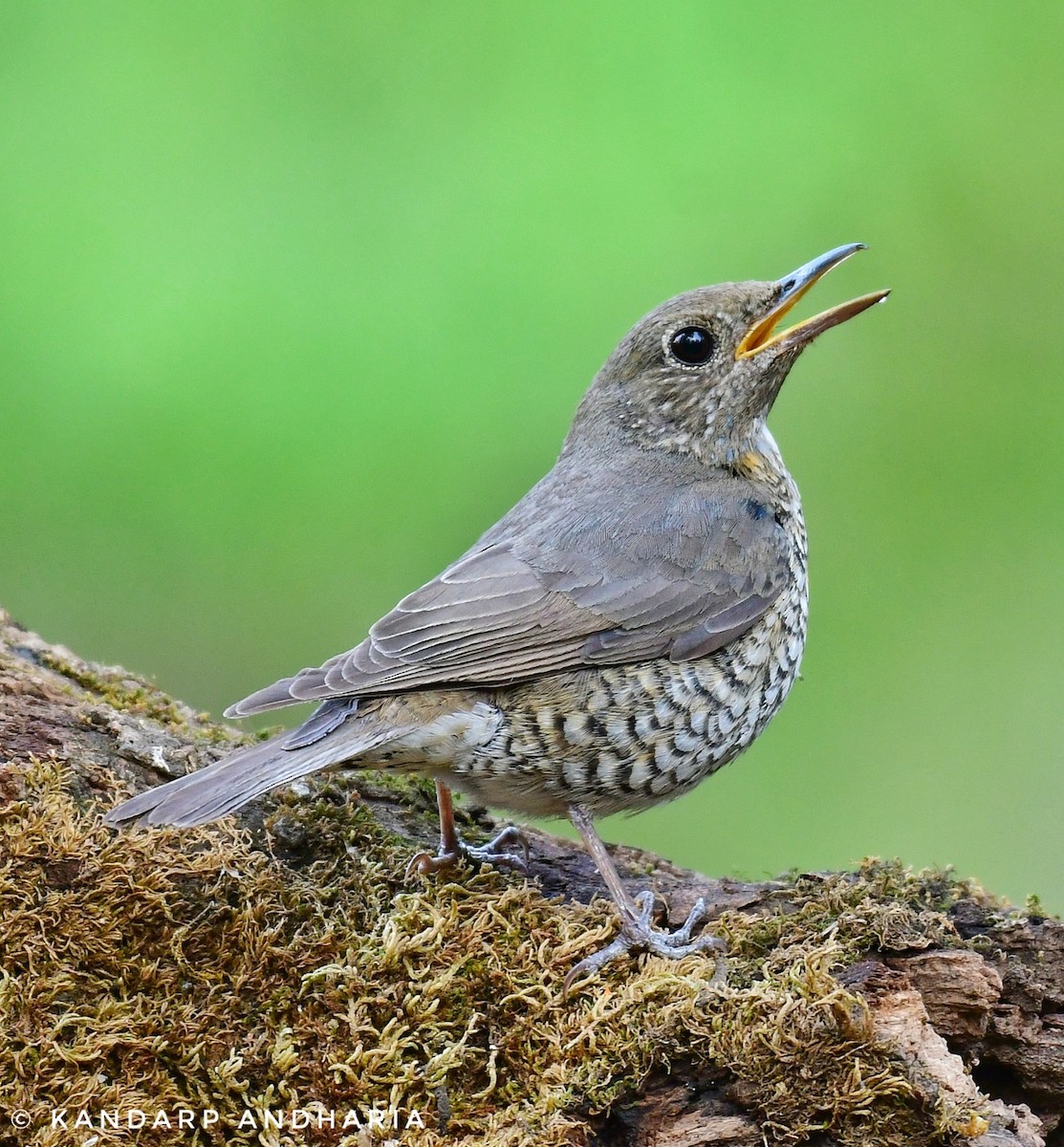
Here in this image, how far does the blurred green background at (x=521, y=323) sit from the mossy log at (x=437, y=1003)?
2203 mm

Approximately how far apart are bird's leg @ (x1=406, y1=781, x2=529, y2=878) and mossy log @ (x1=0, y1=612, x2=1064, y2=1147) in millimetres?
90

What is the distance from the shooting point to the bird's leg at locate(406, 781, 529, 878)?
3.93 m

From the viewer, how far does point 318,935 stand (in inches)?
135

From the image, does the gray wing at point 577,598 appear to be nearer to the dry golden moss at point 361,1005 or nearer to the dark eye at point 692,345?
the dark eye at point 692,345

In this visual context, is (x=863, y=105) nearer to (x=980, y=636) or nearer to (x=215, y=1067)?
(x=980, y=636)

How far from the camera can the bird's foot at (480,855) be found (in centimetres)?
392

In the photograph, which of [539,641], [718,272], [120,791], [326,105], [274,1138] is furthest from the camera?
[718,272]

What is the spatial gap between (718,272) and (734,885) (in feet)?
11.9

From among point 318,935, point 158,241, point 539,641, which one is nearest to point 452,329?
point 158,241

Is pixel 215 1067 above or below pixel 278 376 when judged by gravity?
below


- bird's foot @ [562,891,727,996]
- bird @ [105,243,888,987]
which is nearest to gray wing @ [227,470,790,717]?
bird @ [105,243,888,987]

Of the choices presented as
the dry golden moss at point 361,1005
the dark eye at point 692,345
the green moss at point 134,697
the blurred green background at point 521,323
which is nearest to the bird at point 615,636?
the dark eye at point 692,345

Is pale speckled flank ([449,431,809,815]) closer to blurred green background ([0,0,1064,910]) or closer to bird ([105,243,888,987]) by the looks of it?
bird ([105,243,888,987])

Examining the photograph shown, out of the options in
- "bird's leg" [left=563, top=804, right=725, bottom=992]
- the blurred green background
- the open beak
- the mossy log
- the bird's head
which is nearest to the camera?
the mossy log
